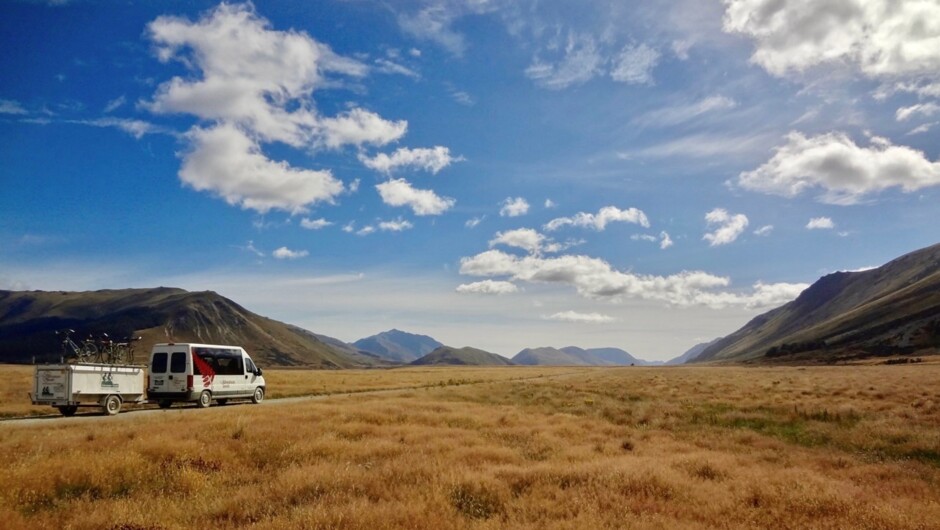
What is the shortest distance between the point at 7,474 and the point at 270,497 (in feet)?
18.1

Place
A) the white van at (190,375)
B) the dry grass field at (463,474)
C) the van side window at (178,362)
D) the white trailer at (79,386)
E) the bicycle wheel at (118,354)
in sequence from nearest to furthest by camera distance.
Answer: the dry grass field at (463,474) → the white trailer at (79,386) → the bicycle wheel at (118,354) → the white van at (190,375) → the van side window at (178,362)

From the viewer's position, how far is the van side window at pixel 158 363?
97.1ft

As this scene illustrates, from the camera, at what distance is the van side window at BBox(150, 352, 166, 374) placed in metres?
29.6

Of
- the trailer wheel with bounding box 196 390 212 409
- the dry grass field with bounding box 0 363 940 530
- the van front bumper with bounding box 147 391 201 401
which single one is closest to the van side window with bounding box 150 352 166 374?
the van front bumper with bounding box 147 391 201 401

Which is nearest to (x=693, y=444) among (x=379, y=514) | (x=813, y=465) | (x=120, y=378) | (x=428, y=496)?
(x=813, y=465)

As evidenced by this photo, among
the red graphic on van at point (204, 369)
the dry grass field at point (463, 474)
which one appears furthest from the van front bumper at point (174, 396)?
the dry grass field at point (463, 474)

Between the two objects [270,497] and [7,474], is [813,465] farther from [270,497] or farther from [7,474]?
[7,474]

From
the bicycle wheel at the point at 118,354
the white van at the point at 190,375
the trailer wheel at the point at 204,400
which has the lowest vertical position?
the trailer wheel at the point at 204,400

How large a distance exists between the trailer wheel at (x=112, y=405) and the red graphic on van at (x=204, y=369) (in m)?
4.03

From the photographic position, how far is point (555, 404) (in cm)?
3191

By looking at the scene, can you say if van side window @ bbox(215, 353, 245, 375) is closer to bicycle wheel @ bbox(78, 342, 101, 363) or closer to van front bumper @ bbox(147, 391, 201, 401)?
van front bumper @ bbox(147, 391, 201, 401)

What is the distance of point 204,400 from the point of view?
2998cm

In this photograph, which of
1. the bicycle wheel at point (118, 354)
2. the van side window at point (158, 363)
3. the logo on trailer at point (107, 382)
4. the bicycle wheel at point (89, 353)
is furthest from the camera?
the van side window at point (158, 363)

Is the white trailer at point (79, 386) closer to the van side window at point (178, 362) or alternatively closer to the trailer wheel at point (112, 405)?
the trailer wheel at point (112, 405)
